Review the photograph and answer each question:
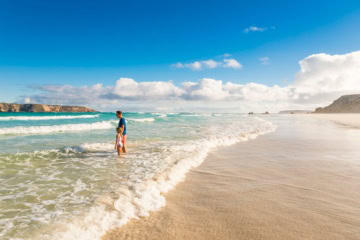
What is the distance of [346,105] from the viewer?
105m

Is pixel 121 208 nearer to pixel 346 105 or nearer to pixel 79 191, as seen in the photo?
pixel 79 191

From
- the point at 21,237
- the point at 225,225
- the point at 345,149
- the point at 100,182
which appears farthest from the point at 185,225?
the point at 345,149

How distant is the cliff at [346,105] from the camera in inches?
3858

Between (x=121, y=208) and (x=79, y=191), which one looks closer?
(x=121, y=208)

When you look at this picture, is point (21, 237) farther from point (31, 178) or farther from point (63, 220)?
point (31, 178)

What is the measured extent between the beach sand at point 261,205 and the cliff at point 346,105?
113 m

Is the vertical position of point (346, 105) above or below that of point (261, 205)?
above

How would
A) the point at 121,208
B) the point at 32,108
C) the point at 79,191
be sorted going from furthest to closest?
1. the point at 32,108
2. the point at 79,191
3. the point at 121,208

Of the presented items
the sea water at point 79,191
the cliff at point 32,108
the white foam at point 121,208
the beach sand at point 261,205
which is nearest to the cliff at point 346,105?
the beach sand at point 261,205

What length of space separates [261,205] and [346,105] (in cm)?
12903

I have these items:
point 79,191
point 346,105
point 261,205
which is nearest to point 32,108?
point 79,191

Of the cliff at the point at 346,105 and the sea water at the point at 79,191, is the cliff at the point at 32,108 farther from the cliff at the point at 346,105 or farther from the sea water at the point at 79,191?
the cliff at the point at 346,105

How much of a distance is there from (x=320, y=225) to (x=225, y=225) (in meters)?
1.52

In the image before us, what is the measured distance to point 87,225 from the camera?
3.52 meters
